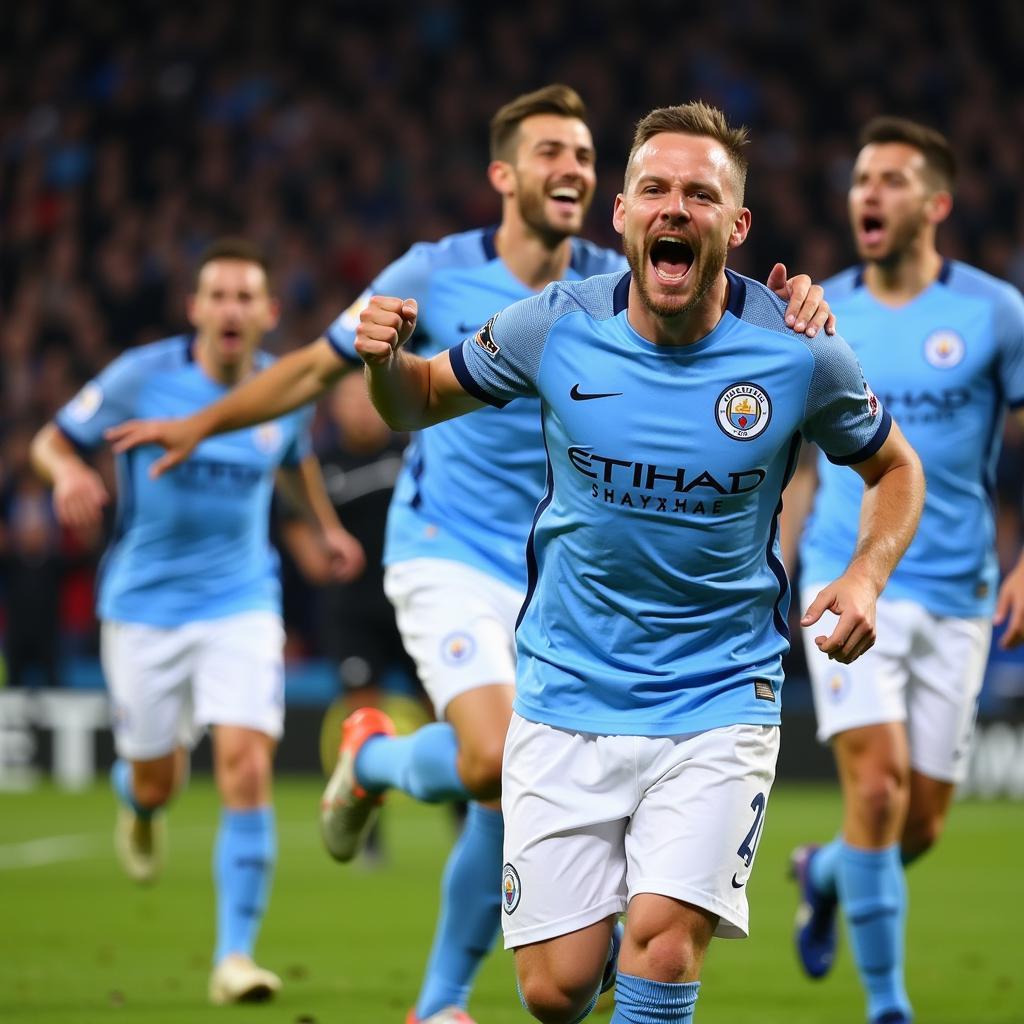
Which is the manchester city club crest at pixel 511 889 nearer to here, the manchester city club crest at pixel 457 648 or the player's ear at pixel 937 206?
the manchester city club crest at pixel 457 648

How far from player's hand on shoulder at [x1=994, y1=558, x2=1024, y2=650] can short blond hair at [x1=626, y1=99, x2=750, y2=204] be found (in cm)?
220

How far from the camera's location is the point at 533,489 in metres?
6.04

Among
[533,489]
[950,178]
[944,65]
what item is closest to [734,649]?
[533,489]

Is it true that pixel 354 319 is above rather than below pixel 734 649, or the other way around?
above

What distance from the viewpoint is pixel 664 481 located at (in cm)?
427

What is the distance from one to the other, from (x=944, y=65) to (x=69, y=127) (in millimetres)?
9522

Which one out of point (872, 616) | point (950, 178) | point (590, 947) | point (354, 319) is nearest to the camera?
point (872, 616)

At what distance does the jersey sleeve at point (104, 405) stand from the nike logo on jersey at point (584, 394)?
154 inches

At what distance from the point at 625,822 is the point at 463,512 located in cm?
186

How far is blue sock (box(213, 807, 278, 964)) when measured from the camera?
6.97 meters

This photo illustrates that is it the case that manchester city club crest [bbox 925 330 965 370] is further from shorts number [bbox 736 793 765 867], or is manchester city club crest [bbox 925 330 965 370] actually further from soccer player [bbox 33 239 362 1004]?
soccer player [bbox 33 239 362 1004]

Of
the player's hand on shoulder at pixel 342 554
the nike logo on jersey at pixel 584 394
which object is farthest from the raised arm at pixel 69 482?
the nike logo on jersey at pixel 584 394

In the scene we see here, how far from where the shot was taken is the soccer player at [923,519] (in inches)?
247

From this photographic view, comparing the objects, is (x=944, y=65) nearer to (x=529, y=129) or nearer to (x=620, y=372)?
(x=529, y=129)
